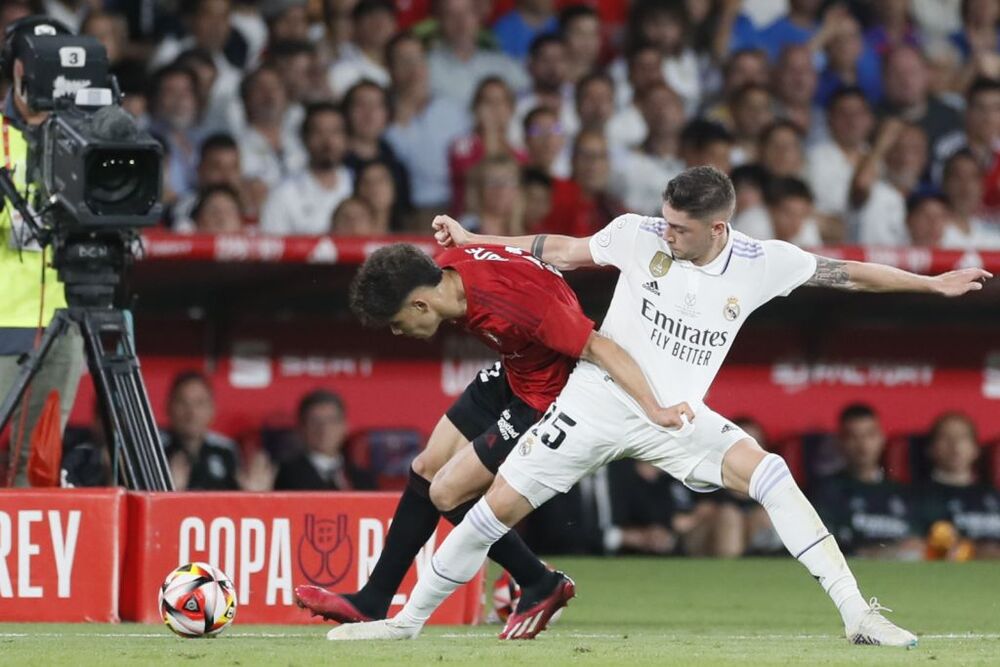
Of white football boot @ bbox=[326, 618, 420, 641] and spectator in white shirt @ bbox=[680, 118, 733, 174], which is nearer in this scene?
white football boot @ bbox=[326, 618, 420, 641]

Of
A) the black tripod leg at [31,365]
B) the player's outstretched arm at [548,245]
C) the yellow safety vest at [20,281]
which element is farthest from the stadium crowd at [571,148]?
the player's outstretched arm at [548,245]

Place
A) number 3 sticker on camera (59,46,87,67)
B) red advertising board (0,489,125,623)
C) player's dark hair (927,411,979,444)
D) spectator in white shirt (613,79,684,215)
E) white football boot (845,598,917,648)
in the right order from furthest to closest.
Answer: spectator in white shirt (613,79,684,215)
player's dark hair (927,411,979,444)
number 3 sticker on camera (59,46,87,67)
red advertising board (0,489,125,623)
white football boot (845,598,917,648)

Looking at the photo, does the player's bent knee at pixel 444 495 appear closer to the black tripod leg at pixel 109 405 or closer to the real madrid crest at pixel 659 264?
the real madrid crest at pixel 659 264

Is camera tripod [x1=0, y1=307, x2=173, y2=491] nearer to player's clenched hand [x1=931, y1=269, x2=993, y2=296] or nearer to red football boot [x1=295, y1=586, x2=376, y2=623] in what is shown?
red football boot [x1=295, y1=586, x2=376, y2=623]

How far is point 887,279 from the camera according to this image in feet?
22.3

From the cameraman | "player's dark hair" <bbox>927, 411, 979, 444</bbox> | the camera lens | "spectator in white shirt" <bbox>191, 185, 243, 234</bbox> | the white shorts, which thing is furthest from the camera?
"player's dark hair" <bbox>927, 411, 979, 444</bbox>

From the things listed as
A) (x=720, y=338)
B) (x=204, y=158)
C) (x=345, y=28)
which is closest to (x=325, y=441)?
(x=204, y=158)

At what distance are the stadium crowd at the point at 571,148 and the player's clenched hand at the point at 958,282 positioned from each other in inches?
206

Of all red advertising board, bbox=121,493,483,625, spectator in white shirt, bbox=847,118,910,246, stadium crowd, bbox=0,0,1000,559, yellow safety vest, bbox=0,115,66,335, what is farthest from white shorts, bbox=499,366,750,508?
spectator in white shirt, bbox=847,118,910,246

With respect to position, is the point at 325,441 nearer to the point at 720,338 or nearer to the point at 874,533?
the point at 874,533

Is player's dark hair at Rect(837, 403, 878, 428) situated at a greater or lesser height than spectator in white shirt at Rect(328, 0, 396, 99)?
lesser

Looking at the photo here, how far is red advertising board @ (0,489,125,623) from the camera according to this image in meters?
7.81

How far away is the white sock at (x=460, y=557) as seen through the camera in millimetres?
6598

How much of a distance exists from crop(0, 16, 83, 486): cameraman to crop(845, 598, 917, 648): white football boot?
3.84 metres
